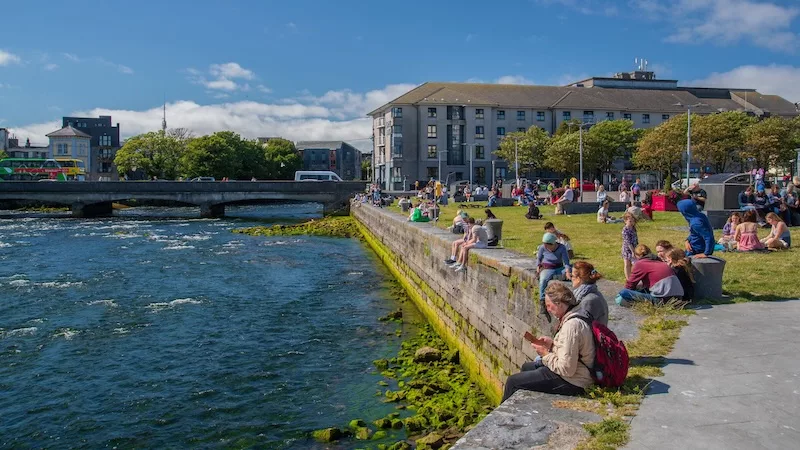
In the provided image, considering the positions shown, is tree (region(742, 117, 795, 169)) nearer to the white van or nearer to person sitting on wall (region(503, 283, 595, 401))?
the white van

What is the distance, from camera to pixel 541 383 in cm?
693

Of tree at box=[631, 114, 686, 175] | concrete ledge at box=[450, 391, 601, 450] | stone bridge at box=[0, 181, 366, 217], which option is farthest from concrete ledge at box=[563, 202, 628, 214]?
stone bridge at box=[0, 181, 366, 217]

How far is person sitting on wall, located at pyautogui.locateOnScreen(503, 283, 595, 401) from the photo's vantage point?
6594 millimetres

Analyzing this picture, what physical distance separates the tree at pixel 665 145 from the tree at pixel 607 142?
23.5ft

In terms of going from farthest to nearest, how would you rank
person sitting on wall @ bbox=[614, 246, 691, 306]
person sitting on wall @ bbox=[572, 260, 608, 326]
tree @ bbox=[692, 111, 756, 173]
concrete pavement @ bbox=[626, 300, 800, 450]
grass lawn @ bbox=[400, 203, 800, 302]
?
tree @ bbox=[692, 111, 756, 173]
grass lawn @ bbox=[400, 203, 800, 302]
person sitting on wall @ bbox=[614, 246, 691, 306]
person sitting on wall @ bbox=[572, 260, 608, 326]
concrete pavement @ bbox=[626, 300, 800, 450]

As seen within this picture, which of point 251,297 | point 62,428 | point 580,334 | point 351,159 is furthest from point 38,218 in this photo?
point 351,159

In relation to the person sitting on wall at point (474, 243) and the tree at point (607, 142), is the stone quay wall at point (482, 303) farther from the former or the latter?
the tree at point (607, 142)

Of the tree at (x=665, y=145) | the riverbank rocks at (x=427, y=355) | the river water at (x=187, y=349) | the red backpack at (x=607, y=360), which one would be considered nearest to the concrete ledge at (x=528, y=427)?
the red backpack at (x=607, y=360)

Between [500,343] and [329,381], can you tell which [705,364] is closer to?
[500,343]

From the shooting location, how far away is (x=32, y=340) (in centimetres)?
1600

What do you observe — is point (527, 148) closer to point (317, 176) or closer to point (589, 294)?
point (317, 176)

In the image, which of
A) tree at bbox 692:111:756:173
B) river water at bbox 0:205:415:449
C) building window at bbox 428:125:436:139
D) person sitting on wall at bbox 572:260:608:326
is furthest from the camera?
Result: building window at bbox 428:125:436:139

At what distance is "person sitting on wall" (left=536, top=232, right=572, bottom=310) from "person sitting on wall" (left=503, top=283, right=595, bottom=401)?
9.77 feet

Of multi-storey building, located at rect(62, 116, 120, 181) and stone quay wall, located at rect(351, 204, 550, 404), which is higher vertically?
multi-storey building, located at rect(62, 116, 120, 181)
